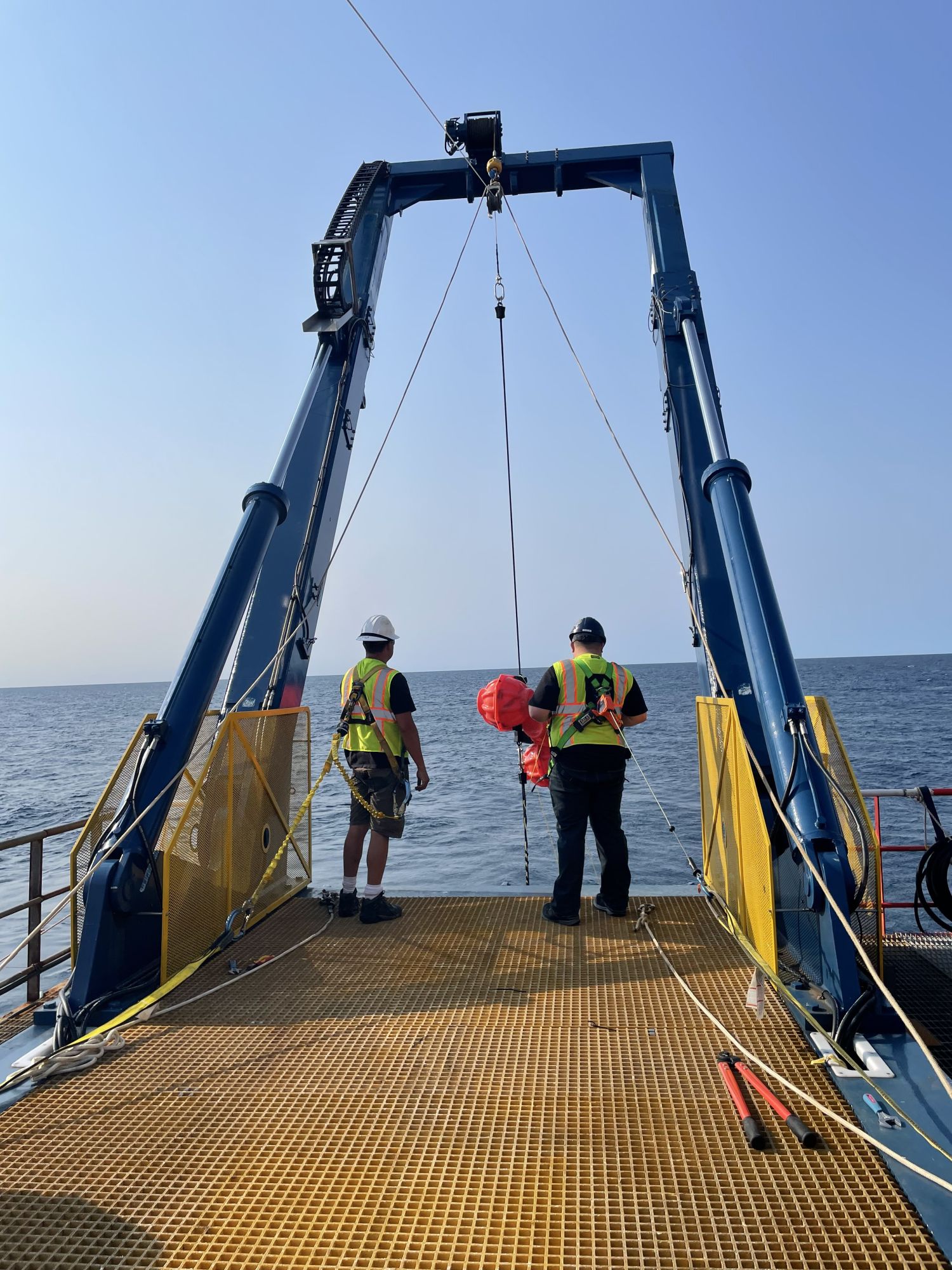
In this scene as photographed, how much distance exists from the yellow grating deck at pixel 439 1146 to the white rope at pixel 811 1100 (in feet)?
0.17

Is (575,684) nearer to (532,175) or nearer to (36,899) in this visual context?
(36,899)

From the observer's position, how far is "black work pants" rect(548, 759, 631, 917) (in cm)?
554

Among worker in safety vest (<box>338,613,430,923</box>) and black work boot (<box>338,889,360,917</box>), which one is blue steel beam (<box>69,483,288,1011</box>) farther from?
black work boot (<box>338,889,360,917</box>)

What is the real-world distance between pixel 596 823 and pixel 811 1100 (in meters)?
2.67

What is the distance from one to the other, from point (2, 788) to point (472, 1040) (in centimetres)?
2451

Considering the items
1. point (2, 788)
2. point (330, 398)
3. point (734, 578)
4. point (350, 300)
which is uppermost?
point (350, 300)

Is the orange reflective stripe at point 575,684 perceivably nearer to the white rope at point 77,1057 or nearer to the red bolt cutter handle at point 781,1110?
the red bolt cutter handle at point 781,1110

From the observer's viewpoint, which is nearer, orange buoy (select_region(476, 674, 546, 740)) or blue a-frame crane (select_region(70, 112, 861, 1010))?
blue a-frame crane (select_region(70, 112, 861, 1010))

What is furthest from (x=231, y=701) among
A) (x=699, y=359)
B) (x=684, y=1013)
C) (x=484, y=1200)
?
(x=699, y=359)

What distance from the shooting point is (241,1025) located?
13.0 ft

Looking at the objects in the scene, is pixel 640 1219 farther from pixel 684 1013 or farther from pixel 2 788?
pixel 2 788

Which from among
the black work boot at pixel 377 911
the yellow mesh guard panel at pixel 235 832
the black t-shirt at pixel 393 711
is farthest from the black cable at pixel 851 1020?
the yellow mesh guard panel at pixel 235 832

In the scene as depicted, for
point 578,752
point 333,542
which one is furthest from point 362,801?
point 333,542

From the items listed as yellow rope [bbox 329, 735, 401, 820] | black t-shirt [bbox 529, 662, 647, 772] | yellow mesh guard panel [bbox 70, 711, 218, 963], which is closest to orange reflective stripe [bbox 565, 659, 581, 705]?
black t-shirt [bbox 529, 662, 647, 772]
